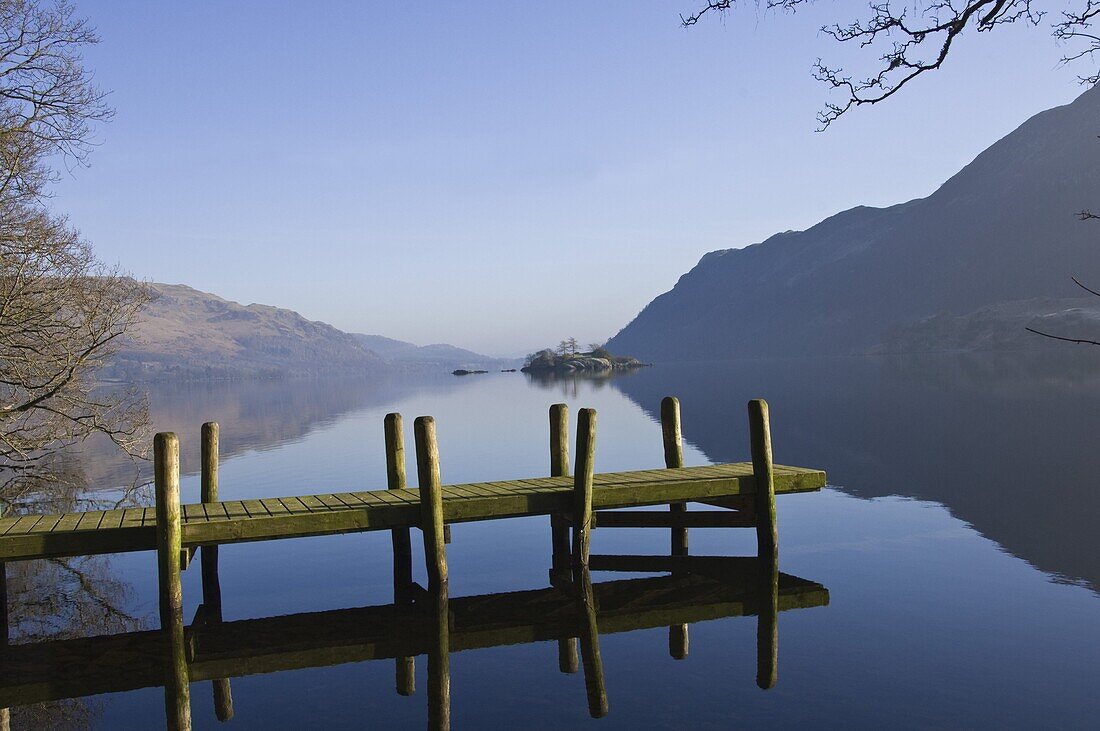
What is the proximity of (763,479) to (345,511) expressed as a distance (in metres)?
6.97

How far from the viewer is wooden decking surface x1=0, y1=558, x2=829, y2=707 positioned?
39.2 feet

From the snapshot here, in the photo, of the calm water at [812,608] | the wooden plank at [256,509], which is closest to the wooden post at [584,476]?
the calm water at [812,608]

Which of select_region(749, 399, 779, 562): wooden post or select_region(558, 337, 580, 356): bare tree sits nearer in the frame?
select_region(749, 399, 779, 562): wooden post

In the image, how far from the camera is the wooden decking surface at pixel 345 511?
13.2 m

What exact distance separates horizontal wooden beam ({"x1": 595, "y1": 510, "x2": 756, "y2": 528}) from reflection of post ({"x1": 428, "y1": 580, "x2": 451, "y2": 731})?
11.8 feet

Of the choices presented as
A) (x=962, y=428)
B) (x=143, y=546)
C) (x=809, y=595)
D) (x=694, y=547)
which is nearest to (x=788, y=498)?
(x=694, y=547)

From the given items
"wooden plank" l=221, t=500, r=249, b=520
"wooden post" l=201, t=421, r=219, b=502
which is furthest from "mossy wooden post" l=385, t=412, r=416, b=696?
"wooden post" l=201, t=421, r=219, b=502

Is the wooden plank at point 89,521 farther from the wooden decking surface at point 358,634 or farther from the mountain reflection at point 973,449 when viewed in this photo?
the mountain reflection at point 973,449

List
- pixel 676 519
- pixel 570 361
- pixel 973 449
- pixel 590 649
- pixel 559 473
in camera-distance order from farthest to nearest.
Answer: pixel 570 361 < pixel 973 449 < pixel 676 519 < pixel 559 473 < pixel 590 649

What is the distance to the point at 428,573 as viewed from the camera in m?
14.6

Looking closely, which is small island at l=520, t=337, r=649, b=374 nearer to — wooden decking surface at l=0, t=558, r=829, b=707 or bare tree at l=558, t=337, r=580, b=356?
bare tree at l=558, t=337, r=580, b=356

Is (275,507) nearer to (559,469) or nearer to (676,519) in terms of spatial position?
(559,469)

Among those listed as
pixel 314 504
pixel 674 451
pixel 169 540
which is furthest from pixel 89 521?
pixel 674 451

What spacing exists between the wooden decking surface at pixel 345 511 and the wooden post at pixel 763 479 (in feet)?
0.91
